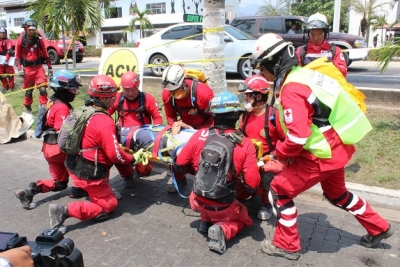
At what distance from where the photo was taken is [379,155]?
17.3ft

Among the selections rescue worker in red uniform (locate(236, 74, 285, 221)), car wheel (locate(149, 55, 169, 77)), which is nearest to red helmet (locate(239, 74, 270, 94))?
rescue worker in red uniform (locate(236, 74, 285, 221))

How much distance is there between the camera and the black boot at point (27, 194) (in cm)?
430

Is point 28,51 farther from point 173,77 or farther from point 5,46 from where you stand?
point 173,77

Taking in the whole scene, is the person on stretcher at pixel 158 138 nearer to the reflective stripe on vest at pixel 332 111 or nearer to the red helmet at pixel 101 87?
the red helmet at pixel 101 87

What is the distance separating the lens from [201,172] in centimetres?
345

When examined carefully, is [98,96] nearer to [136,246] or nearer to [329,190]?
[136,246]

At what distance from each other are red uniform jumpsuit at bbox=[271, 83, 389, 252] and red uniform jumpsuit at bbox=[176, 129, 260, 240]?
0.29 metres

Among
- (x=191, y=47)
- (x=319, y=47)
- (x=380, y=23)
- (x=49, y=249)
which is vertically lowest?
(x=49, y=249)

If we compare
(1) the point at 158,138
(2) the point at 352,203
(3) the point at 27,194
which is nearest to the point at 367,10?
(1) the point at 158,138

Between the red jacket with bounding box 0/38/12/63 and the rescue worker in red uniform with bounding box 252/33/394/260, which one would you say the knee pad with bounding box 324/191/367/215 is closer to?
the rescue worker in red uniform with bounding box 252/33/394/260

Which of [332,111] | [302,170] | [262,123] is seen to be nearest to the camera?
[332,111]

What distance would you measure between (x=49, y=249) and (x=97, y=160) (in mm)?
2157

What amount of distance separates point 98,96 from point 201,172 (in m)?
1.41

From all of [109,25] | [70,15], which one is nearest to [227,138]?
[70,15]
